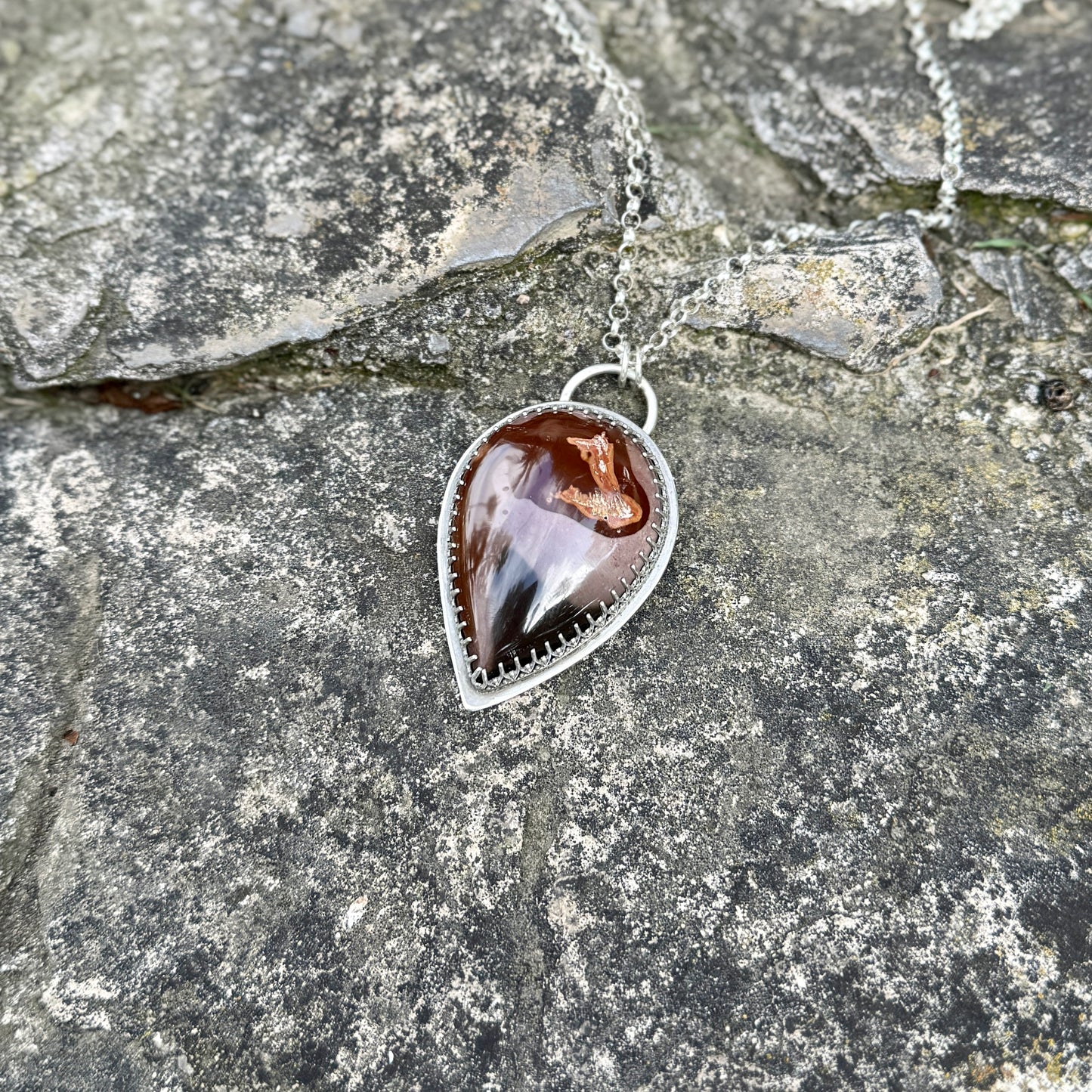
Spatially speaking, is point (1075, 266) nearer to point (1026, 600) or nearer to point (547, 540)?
point (1026, 600)

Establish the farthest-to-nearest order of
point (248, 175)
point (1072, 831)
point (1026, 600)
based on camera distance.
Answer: point (248, 175) < point (1026, 600) < point (1072, 831)

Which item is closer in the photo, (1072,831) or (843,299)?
(1072,831)

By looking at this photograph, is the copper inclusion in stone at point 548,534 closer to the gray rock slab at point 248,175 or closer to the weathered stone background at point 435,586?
the weathered stone background at point 435,586

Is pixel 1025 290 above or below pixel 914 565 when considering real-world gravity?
above

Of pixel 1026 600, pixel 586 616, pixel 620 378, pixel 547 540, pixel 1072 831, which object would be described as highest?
pixel 620 378

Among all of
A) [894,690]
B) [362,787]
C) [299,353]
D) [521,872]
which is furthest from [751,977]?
[299,353]

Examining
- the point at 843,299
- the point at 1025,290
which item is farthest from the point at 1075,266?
the point at 843,299

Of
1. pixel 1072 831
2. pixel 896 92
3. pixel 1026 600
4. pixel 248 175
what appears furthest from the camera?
pixel 896 92

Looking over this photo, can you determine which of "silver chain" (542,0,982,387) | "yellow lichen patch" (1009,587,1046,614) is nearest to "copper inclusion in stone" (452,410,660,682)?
"silver chain" (542,0,982,387)

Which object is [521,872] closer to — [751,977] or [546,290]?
[751,977]
